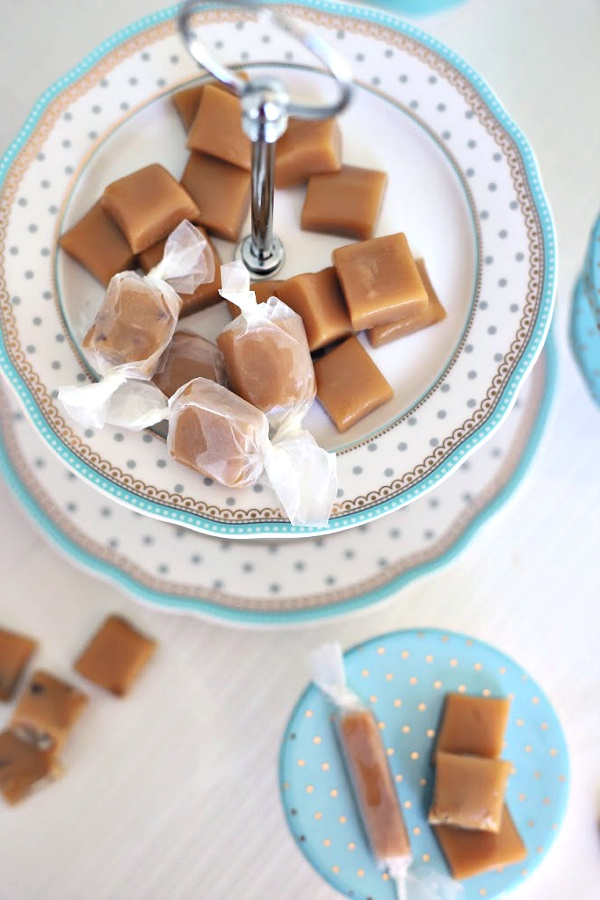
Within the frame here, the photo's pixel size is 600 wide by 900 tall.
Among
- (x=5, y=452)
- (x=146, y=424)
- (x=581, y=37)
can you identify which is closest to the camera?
(x=146, y=424)

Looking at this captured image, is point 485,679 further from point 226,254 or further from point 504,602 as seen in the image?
point 226,254

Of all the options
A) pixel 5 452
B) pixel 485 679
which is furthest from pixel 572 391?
pixel 5 452

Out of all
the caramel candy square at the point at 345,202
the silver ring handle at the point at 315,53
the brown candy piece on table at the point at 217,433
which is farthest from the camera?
the caramel candy square at the point at 345,202

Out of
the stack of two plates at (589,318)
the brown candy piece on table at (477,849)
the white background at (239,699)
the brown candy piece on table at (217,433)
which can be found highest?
the brown candy piece on table at (217,433)

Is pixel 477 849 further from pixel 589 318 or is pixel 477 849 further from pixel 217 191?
pixel 217 191

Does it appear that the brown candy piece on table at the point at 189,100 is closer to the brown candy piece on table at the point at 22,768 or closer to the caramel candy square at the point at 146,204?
the caramel candy square at the point at 146,204

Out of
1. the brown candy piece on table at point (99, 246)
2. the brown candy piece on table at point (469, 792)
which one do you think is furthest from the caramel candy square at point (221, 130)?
the brown candy piece on table at point (469, 792)
